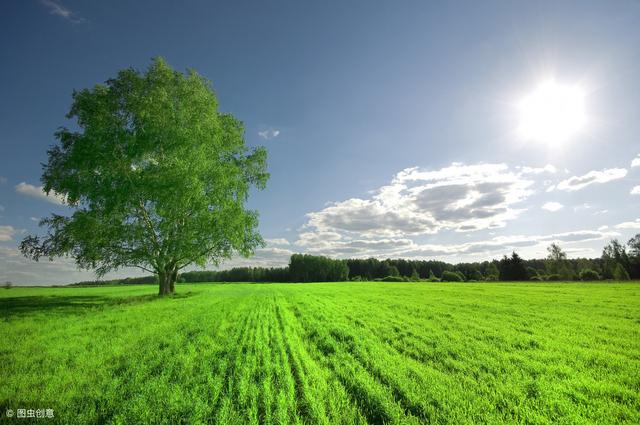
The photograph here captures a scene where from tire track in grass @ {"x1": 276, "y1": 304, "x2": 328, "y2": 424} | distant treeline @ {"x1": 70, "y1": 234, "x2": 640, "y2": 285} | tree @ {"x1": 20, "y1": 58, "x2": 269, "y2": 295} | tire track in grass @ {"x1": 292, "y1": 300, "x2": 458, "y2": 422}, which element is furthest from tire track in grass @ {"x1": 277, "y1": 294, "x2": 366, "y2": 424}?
distant treeline @ {"x1": 70, "y1": 234, "x2": 640, "y2": 285}

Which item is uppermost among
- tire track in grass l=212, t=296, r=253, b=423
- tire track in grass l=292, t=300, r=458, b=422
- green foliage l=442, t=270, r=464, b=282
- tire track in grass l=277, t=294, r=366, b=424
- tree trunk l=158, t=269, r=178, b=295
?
tree trunk l=158, t=269, r=178, b=295

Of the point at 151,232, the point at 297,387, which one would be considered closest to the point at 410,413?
the point at 297,387

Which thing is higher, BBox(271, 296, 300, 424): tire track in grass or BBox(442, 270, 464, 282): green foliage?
BBox(271, 296, 300, 424): tire track in grass

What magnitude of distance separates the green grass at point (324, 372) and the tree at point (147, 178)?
11449 mm

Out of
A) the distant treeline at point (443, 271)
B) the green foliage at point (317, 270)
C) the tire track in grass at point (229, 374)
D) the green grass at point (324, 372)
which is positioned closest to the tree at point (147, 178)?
the green grass at point (324, 372)

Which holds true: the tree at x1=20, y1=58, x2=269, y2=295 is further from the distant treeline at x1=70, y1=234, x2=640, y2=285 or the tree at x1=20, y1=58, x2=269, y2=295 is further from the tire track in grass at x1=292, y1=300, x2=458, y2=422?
the distant treeline at x1=70, y1=234, x2=640, y2=285

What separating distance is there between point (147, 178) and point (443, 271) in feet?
502

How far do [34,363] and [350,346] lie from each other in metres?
8.81

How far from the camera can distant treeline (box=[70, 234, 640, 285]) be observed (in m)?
86.8

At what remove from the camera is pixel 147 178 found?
2309 centimetres

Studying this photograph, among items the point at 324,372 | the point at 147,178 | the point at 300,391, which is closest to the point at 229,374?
the point at 300,391

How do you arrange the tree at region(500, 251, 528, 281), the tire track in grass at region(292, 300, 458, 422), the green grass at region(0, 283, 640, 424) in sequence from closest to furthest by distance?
the green grass at region(0, 283, 640, 424) < the tire track in grass at region(292, 300, 458, 422) < the tree at region(500, 251, 528, 281)

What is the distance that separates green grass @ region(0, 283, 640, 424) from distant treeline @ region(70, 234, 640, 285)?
294 feet

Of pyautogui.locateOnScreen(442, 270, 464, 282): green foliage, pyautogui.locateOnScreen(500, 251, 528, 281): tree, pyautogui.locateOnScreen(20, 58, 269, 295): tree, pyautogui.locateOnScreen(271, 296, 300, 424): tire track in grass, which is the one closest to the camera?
pyautogui.locateOnScreen(271, 296, 300, 424): tire track in grass
